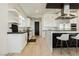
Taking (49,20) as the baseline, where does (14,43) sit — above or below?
below

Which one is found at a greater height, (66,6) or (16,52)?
(66,6)

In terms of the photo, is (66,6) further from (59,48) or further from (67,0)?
(67,0)

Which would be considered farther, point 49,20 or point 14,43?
point 49,20

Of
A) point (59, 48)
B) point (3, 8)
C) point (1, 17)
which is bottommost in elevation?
point (59, 48)

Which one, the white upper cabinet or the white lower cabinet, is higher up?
the white upper cabinet

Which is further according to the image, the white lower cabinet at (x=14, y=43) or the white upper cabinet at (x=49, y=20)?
the white upper cabinet at (x=49, y=20)

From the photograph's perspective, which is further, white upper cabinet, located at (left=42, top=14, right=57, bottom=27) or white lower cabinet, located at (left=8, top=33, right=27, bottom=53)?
white upper cabinet, located at (left=42, top=14, right=57, bottom=27)

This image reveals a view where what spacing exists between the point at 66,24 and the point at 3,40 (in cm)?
733

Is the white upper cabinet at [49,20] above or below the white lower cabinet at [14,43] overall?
above

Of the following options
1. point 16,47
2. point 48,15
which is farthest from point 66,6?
point 48,15

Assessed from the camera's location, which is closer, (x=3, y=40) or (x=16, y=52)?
(x=3, y=40)

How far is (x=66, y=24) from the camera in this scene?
11.0 metres

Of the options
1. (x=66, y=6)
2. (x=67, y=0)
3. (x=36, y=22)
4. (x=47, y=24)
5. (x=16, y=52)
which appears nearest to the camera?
(x=67, y=0)

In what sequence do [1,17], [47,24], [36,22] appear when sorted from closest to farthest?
→ 1. [1,17]
2. [47,24]
3. [36,22]
